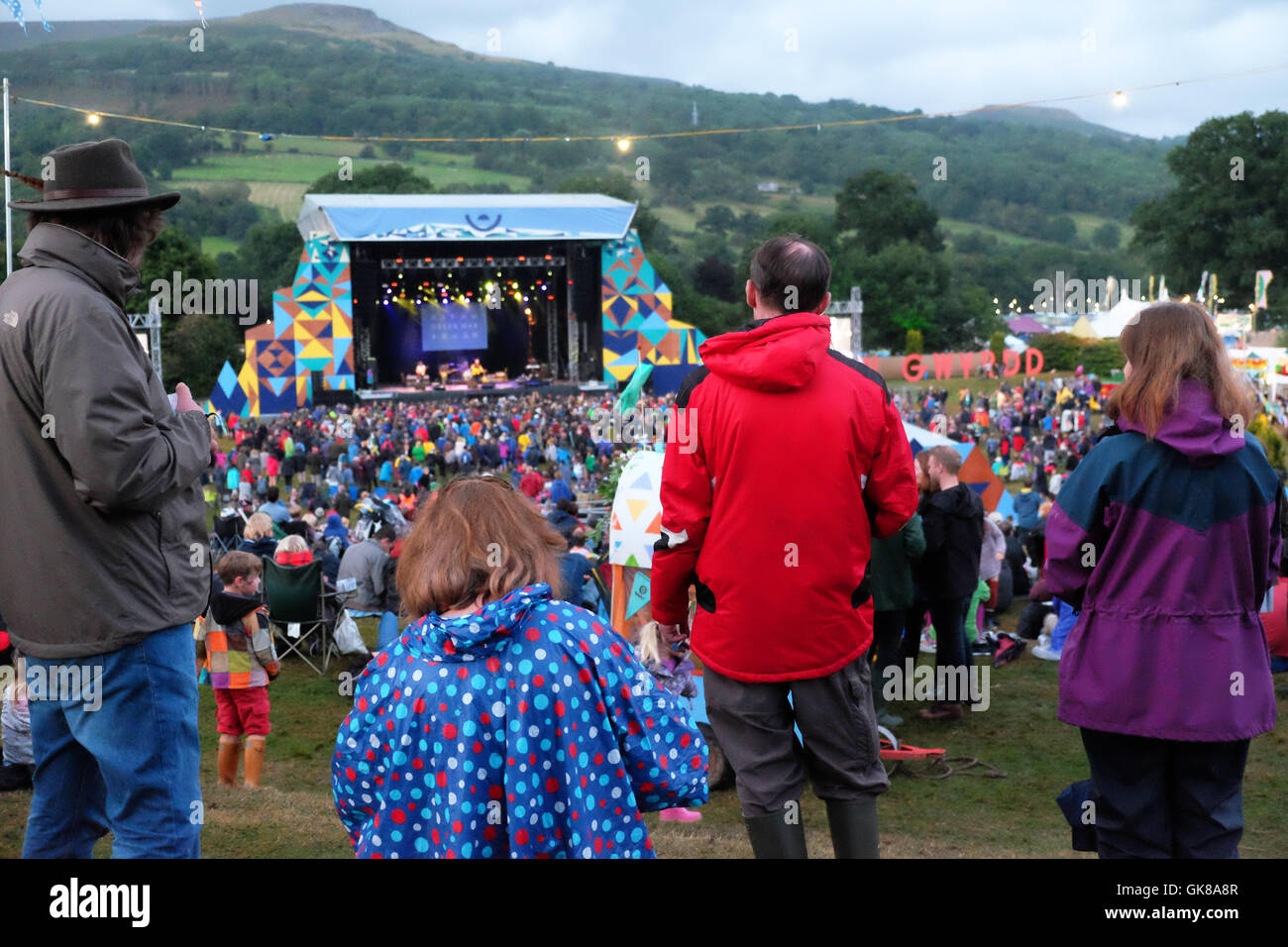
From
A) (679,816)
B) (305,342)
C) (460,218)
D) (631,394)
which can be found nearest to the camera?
(679,816)

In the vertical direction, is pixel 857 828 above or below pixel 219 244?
below

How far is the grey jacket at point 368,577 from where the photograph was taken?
745 cm

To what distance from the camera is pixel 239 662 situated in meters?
4.71

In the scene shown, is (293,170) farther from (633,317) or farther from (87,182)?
(87,182)

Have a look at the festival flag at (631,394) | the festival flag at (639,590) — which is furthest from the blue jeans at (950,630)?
the festival flag at (631,394)

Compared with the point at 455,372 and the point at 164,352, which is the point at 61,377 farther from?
the point at 164,352

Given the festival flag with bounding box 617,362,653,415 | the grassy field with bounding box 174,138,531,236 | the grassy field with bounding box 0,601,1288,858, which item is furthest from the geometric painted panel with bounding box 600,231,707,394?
the grassy field with bounding box 174,138,531,236

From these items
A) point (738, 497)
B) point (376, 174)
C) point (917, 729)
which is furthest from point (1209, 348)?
point (376, 174)

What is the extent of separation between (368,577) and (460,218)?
1020 inches

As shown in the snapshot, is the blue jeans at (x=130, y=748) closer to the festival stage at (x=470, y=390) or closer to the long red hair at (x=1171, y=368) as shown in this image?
the long red hair at (x=1171, y=368)

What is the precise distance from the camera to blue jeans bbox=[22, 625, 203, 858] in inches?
75.9

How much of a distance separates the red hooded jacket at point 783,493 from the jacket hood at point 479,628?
530 millimetres

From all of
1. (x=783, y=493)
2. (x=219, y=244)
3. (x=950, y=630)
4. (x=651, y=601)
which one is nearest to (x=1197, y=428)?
(x=783, y=493)

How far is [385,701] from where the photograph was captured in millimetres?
1851
